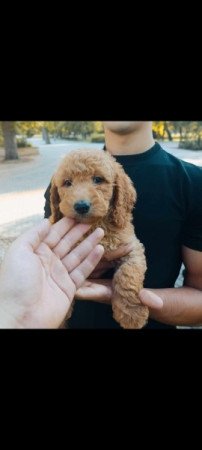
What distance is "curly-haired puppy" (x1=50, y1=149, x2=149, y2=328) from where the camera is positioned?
120cm

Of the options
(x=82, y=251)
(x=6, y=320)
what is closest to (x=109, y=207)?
(x=82, y=251)

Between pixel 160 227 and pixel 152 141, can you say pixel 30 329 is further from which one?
pixel 152 141

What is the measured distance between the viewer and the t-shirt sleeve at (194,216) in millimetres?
1324

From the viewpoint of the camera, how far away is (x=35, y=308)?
1.32m

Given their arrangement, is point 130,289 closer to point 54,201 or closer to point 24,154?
point 54,201

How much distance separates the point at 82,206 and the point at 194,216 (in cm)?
33

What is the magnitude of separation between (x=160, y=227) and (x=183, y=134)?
0.82 ft

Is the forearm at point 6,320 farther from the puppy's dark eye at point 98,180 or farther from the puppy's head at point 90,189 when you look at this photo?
the puppy's dark eye at point 98,180

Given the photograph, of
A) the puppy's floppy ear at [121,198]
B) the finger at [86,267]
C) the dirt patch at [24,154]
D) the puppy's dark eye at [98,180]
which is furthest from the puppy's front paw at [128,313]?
the dirt patch at [24,154]

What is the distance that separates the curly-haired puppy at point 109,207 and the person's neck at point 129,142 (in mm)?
56

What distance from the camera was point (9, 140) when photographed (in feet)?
4.50

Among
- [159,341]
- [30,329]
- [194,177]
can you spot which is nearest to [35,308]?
[30,329]

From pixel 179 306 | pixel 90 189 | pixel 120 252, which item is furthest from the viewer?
pixel 179 306

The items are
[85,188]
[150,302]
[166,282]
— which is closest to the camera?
[85,188]
